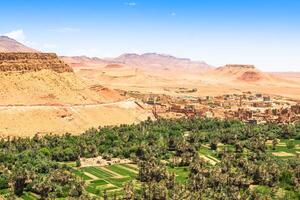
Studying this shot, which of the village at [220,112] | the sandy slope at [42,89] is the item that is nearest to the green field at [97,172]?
the sandy slope at [42,89]

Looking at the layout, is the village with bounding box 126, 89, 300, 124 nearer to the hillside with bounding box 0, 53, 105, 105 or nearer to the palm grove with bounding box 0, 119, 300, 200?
the palm grove with bounding box 0, 119, 300, 200

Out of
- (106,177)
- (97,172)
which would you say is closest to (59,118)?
(97,172)

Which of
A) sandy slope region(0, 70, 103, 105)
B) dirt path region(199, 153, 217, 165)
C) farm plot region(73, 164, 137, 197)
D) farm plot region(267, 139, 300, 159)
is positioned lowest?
farm plot region(73, 164, 137, 197)

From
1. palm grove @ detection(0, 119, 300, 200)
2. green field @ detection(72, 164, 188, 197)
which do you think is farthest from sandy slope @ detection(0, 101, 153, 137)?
green field @ detection(72, 164, 188, 197)

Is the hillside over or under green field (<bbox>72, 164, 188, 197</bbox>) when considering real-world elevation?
over

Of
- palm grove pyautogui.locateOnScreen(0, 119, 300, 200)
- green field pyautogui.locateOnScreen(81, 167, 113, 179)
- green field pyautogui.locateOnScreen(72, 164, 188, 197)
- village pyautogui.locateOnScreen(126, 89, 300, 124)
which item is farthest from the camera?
village pyautogui.locateOnScreen(126, 89, 300, 124)

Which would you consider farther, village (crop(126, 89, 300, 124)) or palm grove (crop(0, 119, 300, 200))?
village (crop(126, 89, 300, 124))

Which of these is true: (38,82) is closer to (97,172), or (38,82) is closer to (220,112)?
(97,172)

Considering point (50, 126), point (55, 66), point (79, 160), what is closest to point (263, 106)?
point (55, 66)

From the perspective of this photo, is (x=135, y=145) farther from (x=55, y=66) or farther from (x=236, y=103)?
(x=236, y=103)
